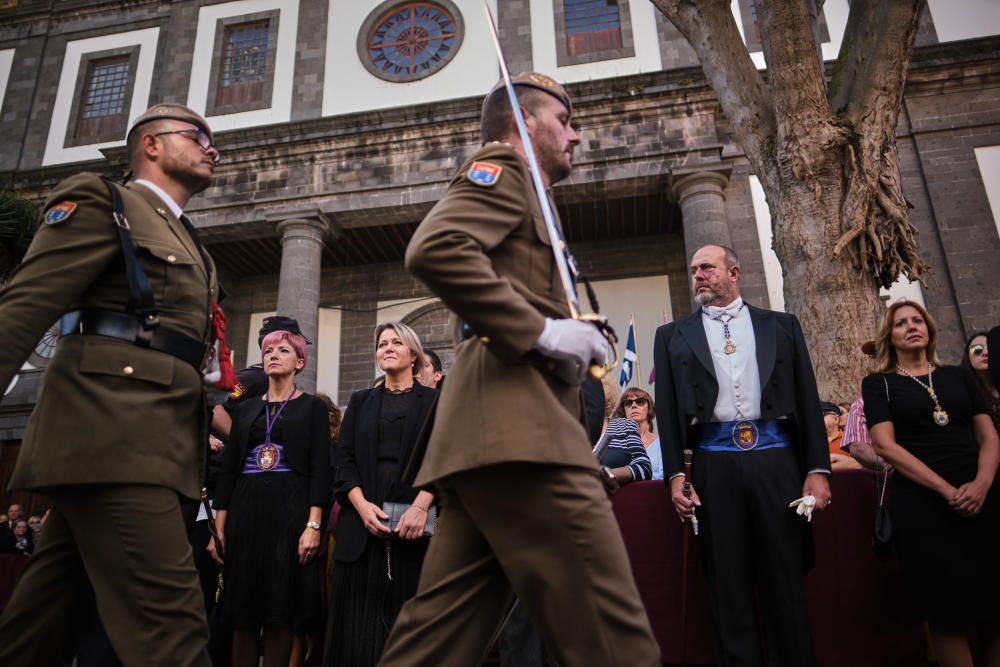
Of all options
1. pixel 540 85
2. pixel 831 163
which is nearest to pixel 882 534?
pixel 540 85

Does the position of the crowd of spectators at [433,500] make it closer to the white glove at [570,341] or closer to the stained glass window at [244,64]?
the white glove at [570,341]

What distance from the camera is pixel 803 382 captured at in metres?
3.54

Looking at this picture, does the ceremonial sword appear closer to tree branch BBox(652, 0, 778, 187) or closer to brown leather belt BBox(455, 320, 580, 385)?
brown leather belt BBox(455, 320, 580, 385)

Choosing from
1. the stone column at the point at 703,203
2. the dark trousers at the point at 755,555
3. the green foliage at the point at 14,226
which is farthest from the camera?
the stone column at the point at 703,203

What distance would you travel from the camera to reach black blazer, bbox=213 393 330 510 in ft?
13.5

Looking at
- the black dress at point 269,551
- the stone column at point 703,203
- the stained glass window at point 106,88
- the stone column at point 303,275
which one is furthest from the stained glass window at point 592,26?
the black dress at point 269,551

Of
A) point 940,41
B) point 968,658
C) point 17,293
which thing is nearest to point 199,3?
point 940,41

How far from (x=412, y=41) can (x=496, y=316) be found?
55.3 ft

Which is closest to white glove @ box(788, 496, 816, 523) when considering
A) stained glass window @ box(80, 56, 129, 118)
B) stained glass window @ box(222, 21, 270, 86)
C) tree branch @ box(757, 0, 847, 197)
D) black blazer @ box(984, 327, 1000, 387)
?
black blazer @ box(984, 327, 1000, 387)

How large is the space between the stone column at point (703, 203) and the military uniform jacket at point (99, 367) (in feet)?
37.2

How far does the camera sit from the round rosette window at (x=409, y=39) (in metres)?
16.5

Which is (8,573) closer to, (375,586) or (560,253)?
(375,586)

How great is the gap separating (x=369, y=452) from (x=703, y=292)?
6.81 ft

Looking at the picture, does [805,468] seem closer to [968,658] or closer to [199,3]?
[968,658]
